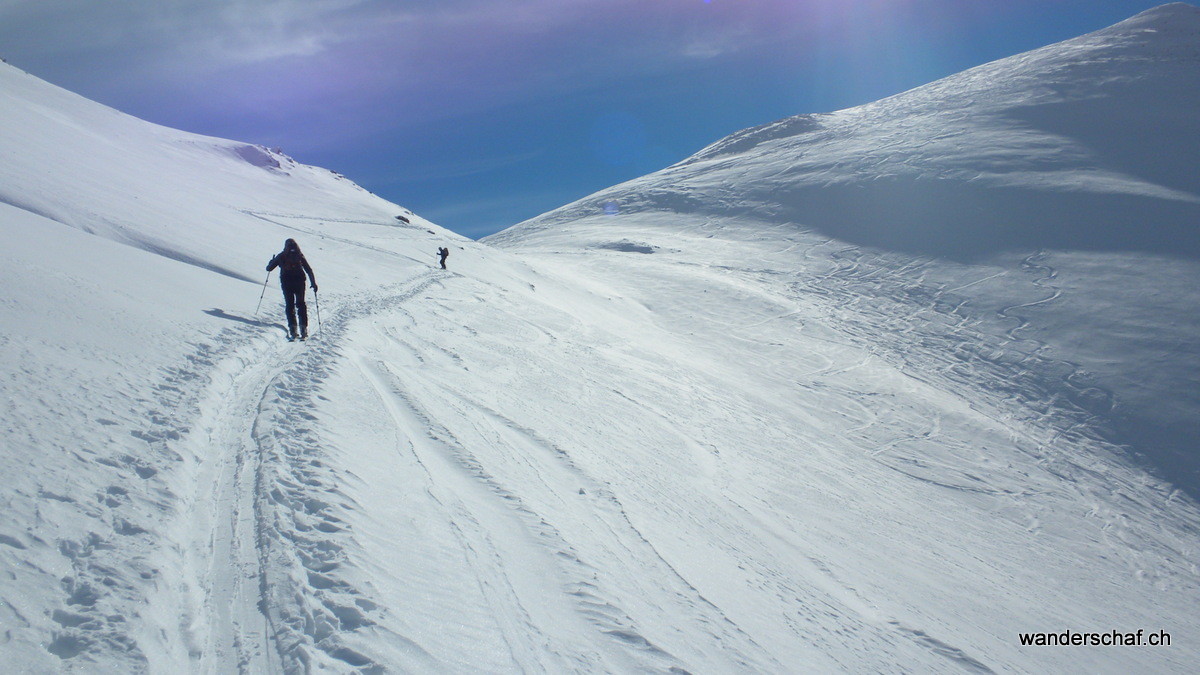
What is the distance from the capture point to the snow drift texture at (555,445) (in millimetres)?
4496

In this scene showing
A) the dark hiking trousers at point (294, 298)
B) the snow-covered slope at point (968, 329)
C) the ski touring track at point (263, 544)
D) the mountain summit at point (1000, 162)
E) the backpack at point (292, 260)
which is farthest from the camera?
the mountain summit at point (1000, 162)

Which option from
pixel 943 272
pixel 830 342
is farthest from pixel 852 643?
pixel 943 272

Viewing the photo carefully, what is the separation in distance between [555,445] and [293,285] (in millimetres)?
5796

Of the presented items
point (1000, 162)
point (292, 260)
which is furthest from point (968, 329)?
point (1000, 162)

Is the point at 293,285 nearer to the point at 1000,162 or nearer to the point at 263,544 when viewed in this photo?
the point at 263,544

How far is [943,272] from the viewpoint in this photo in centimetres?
3142

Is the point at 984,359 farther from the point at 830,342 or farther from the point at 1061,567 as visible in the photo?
the point at 1061,567

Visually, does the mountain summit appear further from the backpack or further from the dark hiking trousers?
the dark hiking trousers

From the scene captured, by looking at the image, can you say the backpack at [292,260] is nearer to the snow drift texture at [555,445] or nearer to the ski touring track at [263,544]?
the snow drift texture at [555,445]

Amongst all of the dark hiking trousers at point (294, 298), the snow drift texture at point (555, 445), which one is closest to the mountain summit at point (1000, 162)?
the snow drift texture at point (555, 445)

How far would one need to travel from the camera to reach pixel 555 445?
29.1 feet

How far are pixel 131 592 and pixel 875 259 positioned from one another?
114 feet

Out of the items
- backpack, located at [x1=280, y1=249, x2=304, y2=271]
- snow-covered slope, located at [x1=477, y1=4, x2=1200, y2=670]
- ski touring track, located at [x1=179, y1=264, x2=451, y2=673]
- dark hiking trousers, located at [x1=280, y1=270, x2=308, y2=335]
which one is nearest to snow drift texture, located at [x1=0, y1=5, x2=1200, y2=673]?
ski touring track, located at [x1=179, y1=264, x2=451, y2=673]

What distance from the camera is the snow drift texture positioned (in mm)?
4496
